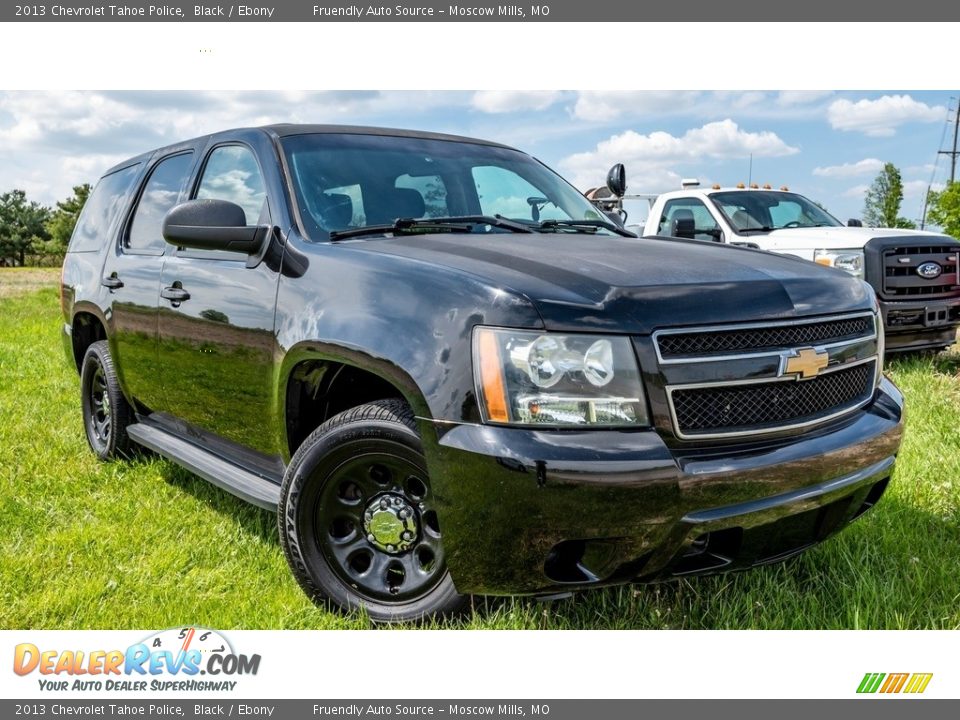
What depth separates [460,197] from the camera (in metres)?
3.84

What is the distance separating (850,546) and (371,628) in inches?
80.8

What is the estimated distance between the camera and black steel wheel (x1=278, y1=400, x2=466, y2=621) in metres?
2.69

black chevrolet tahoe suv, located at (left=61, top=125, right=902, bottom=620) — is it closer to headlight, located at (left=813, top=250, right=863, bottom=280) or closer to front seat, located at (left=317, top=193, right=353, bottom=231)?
front seat, located at (left=317, top=193, right=353, bottom=231)

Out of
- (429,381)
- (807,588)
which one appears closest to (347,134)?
(429,381)

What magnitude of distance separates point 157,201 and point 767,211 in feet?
22.5

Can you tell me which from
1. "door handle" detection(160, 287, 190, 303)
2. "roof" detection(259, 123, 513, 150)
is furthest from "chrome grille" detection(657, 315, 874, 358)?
"door handle" detection(160, 287, 190, 303)

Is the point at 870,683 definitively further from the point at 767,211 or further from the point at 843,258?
the point at 767,211

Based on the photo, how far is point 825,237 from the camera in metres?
8.20

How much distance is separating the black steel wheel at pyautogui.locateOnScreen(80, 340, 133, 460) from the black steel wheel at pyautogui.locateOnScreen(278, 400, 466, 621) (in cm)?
240

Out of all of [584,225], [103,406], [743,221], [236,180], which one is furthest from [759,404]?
[743,221]

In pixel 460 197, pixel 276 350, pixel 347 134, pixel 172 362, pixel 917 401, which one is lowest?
pixel 917 401

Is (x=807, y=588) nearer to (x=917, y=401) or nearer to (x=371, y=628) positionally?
(x=371, y=628)

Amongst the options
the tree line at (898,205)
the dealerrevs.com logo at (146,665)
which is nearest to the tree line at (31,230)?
the tree line at (898,205)

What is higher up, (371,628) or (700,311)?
(700,311)
